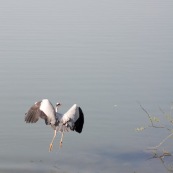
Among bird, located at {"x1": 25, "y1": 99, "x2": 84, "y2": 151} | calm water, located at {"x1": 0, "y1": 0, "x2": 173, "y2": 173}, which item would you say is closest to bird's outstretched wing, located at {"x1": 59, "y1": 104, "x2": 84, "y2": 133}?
bird, located at {"x1": 25, "y1": 99, "x2": 84, "y2": 151}

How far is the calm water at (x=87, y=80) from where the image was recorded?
41.1 ft

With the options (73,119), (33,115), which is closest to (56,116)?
(73,119)

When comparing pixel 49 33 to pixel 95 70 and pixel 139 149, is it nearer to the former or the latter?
pixel 95 70

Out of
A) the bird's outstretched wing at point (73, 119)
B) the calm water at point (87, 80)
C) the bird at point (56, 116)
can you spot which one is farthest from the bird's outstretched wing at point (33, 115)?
the calm water at point (87, 80)

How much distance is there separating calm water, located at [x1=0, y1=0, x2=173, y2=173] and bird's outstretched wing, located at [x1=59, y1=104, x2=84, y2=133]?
873 mm

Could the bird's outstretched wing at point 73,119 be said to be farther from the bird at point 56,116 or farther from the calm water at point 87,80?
the calm water at point 87,80

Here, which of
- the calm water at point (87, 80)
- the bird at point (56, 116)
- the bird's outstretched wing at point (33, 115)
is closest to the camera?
the bird at point (56, 116)

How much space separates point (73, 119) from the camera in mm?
11859

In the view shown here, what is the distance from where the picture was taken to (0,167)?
11781 millimetres

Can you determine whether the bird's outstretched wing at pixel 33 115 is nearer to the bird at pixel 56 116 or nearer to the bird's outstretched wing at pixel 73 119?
the bird at pixel 56 116

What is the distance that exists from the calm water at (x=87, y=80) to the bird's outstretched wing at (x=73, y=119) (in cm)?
87

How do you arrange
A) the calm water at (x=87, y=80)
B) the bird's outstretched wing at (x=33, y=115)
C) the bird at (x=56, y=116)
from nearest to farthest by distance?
the bird at (x=56, y=116), the bird's outstretched wing at (x=33, y=115), the calm water at (x=87, y=80)

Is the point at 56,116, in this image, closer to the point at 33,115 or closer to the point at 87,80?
the point at 33,115

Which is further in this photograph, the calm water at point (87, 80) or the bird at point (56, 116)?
the calm water at point (87, 80)
